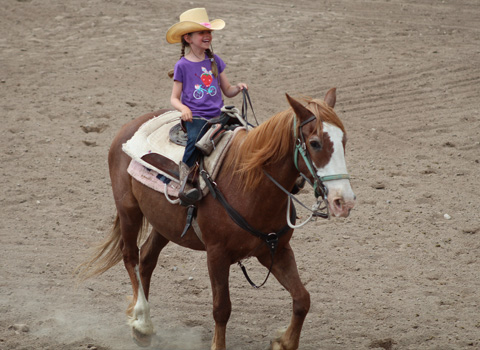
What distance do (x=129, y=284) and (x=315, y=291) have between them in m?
1.69

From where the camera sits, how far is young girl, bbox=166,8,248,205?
4.62m

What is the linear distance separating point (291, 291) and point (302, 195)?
3070 millimetres

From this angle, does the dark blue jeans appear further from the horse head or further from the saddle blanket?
the horse head

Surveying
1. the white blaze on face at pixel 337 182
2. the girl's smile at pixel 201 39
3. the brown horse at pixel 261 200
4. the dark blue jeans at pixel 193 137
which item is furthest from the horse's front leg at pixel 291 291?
the girl's smile at pixel 201 39

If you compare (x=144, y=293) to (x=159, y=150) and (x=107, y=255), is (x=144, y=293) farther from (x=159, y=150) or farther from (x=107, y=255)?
(x=159, y=150)

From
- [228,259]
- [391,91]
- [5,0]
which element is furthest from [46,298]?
[5,0]

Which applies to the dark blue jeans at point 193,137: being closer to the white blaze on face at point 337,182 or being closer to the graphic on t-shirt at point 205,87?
the graphic on t-shirt at point 205,87

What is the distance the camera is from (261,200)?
430 centimetres

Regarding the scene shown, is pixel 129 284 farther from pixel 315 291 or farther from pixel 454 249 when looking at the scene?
pixel 454 249

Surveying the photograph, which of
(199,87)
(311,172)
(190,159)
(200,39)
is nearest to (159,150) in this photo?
(190,159)

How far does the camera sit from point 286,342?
4.68 meters

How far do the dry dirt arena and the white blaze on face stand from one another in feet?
2.28

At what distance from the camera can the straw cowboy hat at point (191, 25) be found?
463cm

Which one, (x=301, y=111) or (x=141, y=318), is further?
(x=141, y=318)
